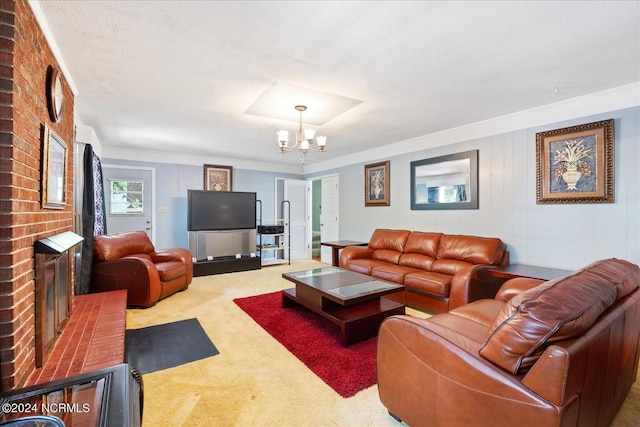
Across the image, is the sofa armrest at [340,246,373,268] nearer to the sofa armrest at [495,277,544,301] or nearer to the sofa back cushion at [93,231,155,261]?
the sofa armrest at [495,277,544,301]

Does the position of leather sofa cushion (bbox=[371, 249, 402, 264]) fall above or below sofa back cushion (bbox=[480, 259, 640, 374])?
below

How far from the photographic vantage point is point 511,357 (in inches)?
45.7

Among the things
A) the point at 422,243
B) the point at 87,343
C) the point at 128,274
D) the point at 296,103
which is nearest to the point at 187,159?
the point at 128,274

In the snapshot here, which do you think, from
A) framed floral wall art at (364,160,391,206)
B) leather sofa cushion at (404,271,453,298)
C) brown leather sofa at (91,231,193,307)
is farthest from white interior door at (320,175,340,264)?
brown leather sofa at (91,231,193,307)

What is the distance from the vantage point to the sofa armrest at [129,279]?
344 cm

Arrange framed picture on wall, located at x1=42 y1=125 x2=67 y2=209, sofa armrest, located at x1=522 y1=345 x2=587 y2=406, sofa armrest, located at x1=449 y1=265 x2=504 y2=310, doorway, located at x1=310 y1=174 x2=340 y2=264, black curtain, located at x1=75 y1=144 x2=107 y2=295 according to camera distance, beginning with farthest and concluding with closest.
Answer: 1. doorway, located at x1=310 y1=174 x2=340 y2=264
2. black curtain, located at x1=75 y1=144 x2=107 y2=295
3. sofa armrest, located at x1=449 y1=265 x2=504 y2=310
4. framed picture on wall, located at x1=42 y1=125 x2=67 y2=209
5. sofa armrest, located at x1=522 y1=345 x2=587 y2=406

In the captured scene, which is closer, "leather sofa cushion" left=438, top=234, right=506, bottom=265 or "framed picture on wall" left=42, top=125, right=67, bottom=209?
"framed picture on wall" left=42, top=125, right=67, bottom=209

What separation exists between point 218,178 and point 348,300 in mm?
4777

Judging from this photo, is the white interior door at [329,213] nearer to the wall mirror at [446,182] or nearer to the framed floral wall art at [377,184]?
the framed floral wall art at [377,184]

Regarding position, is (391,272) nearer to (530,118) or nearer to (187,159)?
(530,118)

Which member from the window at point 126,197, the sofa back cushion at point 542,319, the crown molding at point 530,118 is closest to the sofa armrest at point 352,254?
the crown molding at point 530,118

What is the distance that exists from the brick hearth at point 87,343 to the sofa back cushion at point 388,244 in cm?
331

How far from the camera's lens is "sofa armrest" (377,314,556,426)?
1.10 meters

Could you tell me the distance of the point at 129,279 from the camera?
11.3 feet
